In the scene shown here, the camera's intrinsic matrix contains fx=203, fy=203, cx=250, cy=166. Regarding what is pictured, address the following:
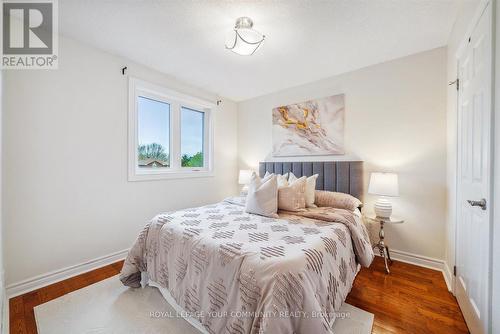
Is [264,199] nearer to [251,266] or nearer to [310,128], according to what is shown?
[251,266]

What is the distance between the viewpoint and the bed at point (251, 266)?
1.00 metres

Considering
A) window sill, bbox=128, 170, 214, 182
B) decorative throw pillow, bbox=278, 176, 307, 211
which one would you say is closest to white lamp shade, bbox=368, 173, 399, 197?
decorative throw pillow, bbox=278, 176, 307, 211

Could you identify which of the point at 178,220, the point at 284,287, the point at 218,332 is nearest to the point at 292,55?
the point at 178,220

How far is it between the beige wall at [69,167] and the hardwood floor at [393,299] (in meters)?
0.26

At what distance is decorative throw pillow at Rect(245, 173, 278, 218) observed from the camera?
6.62 ft

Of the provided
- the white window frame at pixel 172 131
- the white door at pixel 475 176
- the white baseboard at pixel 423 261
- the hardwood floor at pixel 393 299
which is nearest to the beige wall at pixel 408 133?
the white baseboard at pixel 423 261

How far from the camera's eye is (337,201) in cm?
237

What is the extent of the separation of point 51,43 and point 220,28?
1.66m

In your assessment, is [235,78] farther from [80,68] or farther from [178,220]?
[178,220]

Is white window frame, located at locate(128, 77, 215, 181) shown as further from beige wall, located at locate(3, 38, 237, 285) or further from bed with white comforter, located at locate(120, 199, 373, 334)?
bed with white comforter, located at locate(120, 199, 373, 334)

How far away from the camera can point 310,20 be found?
5.90 ft

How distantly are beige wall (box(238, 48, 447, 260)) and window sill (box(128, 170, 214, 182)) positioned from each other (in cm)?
215

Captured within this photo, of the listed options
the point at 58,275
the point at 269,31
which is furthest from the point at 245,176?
the point at 58,275

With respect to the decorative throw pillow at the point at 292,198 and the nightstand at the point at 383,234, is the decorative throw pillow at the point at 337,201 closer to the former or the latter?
the nightstand at the point at 383,234
